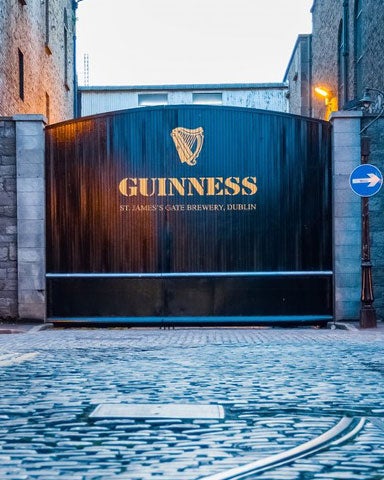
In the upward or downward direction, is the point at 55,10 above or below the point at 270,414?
above

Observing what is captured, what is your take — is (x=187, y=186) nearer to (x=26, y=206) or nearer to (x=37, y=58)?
(x=26, y=206)

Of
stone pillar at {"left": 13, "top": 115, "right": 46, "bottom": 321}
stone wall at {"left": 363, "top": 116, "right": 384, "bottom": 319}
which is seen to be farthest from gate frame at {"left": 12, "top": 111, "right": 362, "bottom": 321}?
stone wall at {"left": 363, "top": 116, "right": 384, "bottom": 319}

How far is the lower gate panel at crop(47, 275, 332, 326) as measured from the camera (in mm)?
13875

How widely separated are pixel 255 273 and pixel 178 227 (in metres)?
1.66

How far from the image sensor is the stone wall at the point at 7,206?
13883 mm

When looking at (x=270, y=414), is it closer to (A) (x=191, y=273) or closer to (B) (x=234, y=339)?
(B) (x=234, y=339)

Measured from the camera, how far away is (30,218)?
13852mm

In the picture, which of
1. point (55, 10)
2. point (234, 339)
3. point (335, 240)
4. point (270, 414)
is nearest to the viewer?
point (270, 414)

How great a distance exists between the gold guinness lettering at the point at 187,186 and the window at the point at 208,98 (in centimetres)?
2123

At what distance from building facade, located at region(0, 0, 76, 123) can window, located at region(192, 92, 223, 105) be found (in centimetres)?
758

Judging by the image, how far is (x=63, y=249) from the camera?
13.9 meters

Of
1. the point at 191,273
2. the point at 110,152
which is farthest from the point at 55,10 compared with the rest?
the point at 191,273

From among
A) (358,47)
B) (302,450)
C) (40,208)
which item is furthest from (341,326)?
(358,47)

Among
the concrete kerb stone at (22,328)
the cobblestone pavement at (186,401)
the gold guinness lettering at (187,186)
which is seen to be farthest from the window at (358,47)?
the cobblestone pavement at (186,401)
